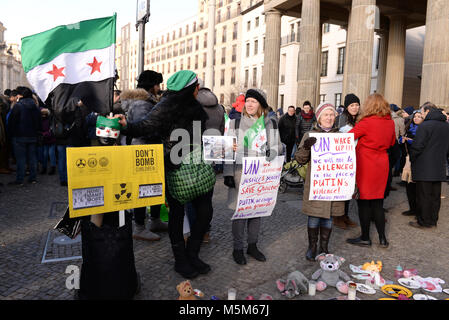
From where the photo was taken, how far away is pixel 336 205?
14.0ft

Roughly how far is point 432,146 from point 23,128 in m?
8.04

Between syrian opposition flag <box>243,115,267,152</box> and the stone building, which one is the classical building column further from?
the stone building

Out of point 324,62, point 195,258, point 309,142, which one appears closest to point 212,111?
point 309,142

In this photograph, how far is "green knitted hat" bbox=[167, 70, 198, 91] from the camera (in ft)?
11.0

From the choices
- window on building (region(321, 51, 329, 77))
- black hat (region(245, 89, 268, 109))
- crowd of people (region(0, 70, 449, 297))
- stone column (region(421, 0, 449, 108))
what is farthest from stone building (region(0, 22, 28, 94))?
black hat (region(245, 89, 268, 109))

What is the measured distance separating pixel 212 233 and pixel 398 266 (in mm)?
2343

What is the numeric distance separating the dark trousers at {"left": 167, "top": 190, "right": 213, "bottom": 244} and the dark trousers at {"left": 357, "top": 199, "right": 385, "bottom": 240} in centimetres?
217

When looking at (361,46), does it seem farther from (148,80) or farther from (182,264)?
(182,264)

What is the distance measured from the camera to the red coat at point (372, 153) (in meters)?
4.54

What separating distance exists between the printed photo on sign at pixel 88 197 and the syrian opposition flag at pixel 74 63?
70cm

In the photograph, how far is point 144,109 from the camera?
13.0ft

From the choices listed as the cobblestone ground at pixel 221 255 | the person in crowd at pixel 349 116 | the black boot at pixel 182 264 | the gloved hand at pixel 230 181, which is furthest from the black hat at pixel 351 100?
the black boot at pixel 182 264

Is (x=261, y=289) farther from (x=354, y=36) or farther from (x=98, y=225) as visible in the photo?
(x=354, y=36)

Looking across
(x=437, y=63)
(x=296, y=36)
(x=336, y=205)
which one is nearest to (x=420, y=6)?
(x=437, y=63)
